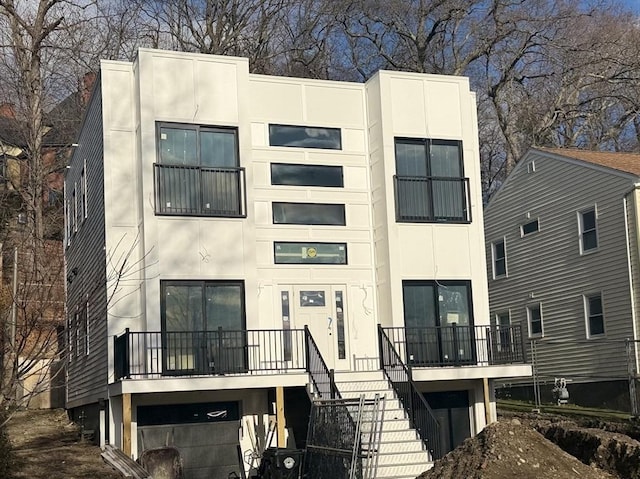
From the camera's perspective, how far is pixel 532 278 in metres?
30.1

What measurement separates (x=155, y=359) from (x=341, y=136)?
6662mm

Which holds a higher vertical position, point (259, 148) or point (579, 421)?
point (259, 148)

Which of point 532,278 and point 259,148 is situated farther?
point 532,278

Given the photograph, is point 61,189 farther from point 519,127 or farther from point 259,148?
point 259,148

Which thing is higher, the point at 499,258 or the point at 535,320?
the point at 499,258

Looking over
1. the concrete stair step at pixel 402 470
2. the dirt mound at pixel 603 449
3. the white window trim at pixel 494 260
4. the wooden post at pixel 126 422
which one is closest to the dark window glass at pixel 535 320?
the white window trim at pixel 494 260

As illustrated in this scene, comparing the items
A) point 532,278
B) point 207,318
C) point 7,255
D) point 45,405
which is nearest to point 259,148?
point 207,318

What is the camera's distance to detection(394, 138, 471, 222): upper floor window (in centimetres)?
2070

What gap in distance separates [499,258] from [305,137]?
13.5 m

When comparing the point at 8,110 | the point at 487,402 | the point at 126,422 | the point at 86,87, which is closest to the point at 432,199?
the point at 487,402

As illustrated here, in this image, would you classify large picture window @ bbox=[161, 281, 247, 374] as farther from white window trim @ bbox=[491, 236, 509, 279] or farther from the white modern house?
white window trim @ bbox=[491, 236, 509, 279]

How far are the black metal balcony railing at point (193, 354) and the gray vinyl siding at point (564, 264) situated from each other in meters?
11.1

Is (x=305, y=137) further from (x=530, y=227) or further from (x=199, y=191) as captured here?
(x=530, y=227)

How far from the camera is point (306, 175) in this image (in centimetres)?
2053
